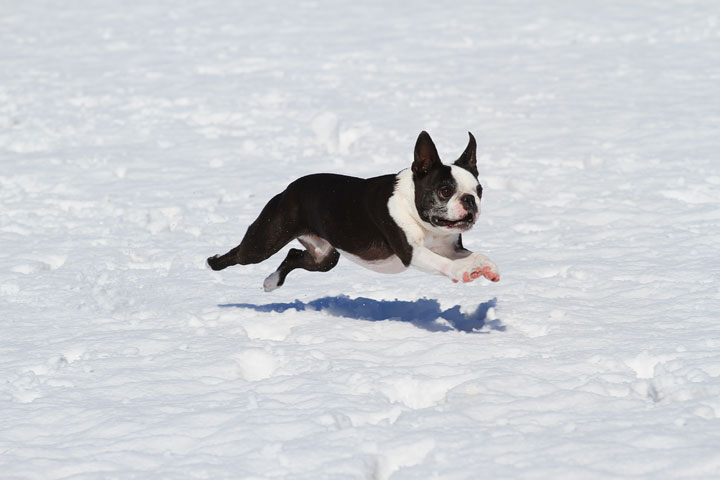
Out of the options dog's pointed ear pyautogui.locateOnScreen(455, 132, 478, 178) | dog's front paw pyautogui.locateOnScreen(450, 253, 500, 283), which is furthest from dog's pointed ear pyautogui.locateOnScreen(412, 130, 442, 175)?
dog's front paw pyautogui.locateOnScreen(450, 253, 500, 283)

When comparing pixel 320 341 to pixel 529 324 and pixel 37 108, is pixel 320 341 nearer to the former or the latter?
pixel 529 324

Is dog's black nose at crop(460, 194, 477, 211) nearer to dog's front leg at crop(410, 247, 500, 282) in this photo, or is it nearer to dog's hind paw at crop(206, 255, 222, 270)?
dog's front leg at crop(410, 247, 500, 282)

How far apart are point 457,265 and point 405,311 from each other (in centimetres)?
142

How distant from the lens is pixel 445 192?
19.3ft

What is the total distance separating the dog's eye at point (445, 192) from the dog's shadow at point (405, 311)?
109 cm

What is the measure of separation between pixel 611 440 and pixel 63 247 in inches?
270

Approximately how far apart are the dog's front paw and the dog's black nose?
36 centimetres

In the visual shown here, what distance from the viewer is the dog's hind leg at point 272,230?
682cm

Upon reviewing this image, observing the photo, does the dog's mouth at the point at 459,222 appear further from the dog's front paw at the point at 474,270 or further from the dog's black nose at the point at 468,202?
the dog's front paw at the point at 474,270

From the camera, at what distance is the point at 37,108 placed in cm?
1488

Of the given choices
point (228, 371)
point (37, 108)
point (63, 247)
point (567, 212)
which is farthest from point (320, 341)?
point (37, 108)

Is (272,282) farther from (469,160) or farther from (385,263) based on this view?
(469,160)

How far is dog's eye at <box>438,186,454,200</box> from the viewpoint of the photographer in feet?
19.3

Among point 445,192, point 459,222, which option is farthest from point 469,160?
point 459,222
